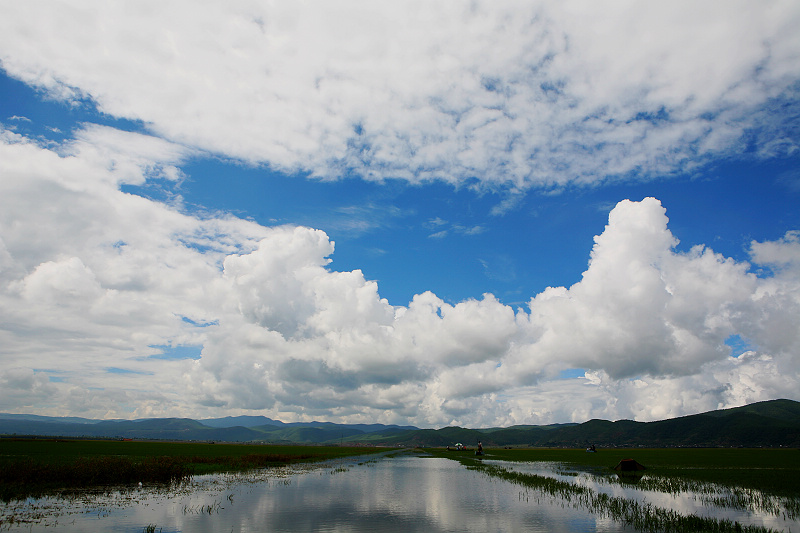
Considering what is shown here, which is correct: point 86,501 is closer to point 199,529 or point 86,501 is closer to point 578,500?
point 199,529

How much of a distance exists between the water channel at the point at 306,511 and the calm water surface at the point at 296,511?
0.05 meters

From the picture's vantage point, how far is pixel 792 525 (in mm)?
23125

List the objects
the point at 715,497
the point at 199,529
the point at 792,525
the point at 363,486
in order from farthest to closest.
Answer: the point at 363,486, the point at 715,497, the point at 792,525, the point at 199,529

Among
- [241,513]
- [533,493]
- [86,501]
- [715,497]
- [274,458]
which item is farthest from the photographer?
[274,458]

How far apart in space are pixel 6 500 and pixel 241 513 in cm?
1434

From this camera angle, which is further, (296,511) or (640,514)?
(296,511)

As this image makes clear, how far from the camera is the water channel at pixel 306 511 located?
21828 millimetres

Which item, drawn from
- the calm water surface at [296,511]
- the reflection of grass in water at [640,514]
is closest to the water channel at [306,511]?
the calm water surface at [296,511]

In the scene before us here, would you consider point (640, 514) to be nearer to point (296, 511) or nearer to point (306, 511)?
point (306, 511)

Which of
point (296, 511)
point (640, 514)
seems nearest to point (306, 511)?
point (296, 511)

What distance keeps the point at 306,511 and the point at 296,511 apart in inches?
23.6

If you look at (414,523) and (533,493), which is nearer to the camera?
(414,523)

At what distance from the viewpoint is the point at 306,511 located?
26.6 meters

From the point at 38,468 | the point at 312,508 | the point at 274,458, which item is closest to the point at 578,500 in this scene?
the point at 312,508
